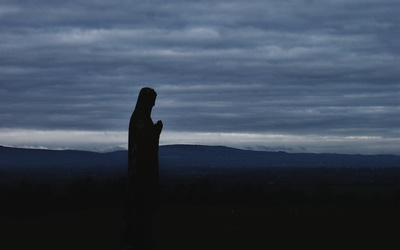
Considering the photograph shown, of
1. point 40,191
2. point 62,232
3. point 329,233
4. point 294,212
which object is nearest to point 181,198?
point 40,191

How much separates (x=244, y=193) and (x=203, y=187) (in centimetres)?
627

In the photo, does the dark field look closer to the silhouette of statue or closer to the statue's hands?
the silhouette of statue

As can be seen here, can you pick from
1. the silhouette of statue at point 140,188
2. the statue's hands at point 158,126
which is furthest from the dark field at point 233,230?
the statue's hands at point 158,126

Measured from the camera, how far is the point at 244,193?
87625mm

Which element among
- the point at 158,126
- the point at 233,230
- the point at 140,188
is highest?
the point at 158,126

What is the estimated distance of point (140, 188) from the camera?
20.1m

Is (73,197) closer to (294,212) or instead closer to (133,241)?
(294,212)

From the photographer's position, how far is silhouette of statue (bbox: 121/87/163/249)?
20125mm

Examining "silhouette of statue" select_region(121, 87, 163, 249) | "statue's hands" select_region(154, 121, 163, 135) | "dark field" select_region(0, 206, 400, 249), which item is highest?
"statue's hands" select_region(154, 121, 163, 135)

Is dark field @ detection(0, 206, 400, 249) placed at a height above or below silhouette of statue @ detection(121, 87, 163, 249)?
below

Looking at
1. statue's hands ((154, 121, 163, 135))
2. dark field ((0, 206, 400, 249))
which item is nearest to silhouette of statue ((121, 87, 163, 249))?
statue's hands ((154, 121, 163, 135))

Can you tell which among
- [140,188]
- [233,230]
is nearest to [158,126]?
[140,188]

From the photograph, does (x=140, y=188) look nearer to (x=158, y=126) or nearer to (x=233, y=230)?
(x=158, y=126)

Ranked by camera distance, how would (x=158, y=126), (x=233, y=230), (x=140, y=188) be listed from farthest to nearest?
(x=233, y=230), (x=158, y=126), (x=140, y=188)
